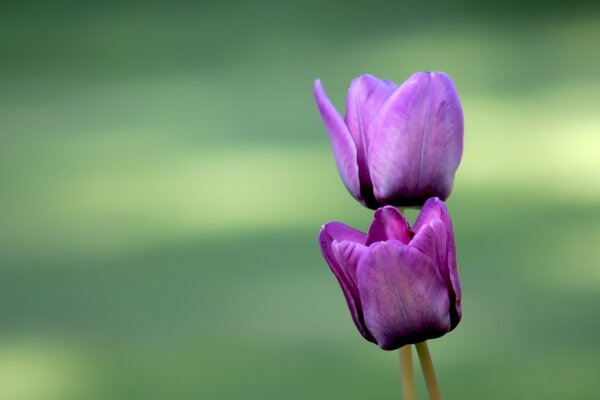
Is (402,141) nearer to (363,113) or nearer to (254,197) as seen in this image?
(363,113)

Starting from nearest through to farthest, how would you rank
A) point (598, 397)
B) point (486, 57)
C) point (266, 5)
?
point (598, 397)
point (486, 57)
point (266, 5)

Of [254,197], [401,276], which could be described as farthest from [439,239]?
[254,197]

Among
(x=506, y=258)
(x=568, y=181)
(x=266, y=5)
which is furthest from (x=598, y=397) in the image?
(x=266, y=5)

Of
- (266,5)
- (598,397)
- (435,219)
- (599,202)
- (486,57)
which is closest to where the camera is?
(435,219)

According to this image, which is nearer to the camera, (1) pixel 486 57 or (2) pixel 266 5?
(1) pixel 486 57

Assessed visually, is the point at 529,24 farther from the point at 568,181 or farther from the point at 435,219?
the point at 435,219

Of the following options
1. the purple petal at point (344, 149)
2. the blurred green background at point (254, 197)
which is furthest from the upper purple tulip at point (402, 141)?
the blurred green background at point (254, 197)

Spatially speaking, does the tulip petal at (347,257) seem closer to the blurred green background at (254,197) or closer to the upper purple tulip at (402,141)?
the upper purple tulip at (402,141)
